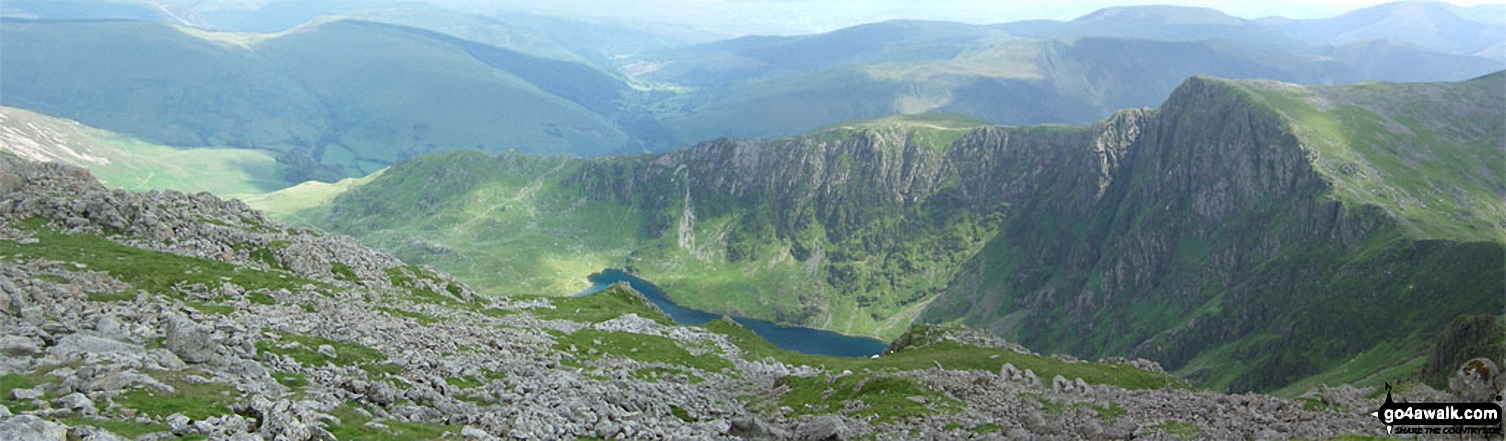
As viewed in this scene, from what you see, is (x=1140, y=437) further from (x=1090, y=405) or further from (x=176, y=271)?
(x=176, y=271)

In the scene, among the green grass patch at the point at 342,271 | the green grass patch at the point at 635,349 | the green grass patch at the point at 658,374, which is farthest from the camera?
the green grass patch at the point at 342,271

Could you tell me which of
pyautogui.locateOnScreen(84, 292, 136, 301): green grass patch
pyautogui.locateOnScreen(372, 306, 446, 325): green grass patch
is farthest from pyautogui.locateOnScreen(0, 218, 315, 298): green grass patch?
pyautogui.locateOnScreen(372, 306, 446, 325): green grass patch

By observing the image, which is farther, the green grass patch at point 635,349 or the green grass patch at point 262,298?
the green grass patch at point 635,349

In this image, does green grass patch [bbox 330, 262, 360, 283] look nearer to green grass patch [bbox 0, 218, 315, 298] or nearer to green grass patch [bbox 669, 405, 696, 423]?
green grass patch [bbox 0, 218, 315, 298]

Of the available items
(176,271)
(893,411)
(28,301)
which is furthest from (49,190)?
(893,411)

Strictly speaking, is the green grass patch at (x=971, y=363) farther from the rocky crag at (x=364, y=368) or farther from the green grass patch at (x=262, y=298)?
the green grass patch at (x=262, y=298)

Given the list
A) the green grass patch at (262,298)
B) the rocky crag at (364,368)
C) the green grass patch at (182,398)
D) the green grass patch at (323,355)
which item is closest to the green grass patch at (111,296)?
the rocky crag at (364,368)

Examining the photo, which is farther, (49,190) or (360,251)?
(360,251)

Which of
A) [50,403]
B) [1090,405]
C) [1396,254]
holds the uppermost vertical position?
[50,403]
